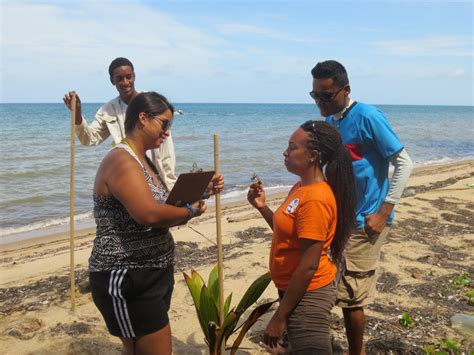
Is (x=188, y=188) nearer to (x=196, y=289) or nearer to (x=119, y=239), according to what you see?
(x=119, y=239)

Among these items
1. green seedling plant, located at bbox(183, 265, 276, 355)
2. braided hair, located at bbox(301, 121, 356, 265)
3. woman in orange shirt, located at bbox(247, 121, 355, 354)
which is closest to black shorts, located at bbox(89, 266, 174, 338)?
woman in orange shirt, located at bbox(247, 121, 355, 354)

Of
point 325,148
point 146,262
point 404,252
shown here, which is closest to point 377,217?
point 325,148

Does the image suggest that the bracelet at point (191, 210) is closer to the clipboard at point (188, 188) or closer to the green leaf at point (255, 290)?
the clipboard at point (188, 188)

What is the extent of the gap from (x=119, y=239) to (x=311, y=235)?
3.14 feet

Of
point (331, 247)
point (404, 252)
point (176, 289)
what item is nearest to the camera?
point (331, 247)

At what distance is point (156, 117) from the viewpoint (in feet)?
8.32

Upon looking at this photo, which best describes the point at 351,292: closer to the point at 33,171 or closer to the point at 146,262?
the point at 146,262

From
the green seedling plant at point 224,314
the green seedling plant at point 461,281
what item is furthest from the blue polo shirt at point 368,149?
the green seedling plant at point 461,281

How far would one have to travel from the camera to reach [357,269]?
128 inches

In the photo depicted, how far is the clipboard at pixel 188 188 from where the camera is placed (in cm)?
244

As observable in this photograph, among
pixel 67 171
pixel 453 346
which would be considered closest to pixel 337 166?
pixel 453 346

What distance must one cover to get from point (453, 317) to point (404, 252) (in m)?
2.14

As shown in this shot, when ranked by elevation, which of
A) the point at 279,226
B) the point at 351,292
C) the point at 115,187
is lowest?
the point at 351,292

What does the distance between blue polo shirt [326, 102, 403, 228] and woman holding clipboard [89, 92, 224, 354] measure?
1233mm
